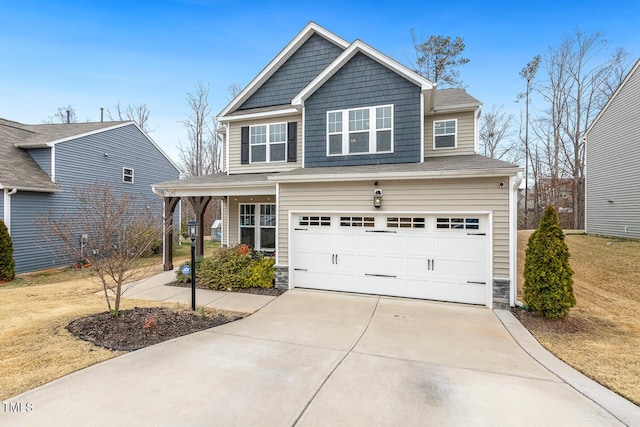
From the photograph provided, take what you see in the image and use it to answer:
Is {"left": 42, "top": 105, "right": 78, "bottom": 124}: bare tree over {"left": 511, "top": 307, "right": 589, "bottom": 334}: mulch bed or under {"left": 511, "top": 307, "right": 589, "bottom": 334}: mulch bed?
over

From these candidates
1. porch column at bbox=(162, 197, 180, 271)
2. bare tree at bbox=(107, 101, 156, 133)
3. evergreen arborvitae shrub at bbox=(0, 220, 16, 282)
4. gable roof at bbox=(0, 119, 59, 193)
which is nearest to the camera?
evergreen arborvitae shrub at bbox=(0, 220, 16, 282)

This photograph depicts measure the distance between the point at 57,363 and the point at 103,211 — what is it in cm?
261

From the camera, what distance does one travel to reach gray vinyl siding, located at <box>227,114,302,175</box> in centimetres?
1029

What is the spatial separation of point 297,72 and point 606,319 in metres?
11.2

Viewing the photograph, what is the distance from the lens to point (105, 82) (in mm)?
20078

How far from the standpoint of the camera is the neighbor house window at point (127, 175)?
50.7 ft

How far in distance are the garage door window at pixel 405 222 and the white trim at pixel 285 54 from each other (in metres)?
6.64

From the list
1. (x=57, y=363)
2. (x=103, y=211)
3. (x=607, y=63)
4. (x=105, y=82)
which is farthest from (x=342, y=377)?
(x=607, y=63)

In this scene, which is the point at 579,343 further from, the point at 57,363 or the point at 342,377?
the point at 57,363

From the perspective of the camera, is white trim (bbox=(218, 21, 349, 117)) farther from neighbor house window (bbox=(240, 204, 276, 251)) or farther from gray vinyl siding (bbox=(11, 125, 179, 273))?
gray vinyl siding (bbox=(11, 125, 179, 273))

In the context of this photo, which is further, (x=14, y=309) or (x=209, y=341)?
(x=14, y=309)

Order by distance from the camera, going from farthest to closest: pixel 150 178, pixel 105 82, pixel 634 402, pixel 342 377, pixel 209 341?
pixel 105 82
pixel 150 178
pixel 209 341
pixel 342 377
pixel 634 402

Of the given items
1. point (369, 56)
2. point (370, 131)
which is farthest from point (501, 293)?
point (369, 56)

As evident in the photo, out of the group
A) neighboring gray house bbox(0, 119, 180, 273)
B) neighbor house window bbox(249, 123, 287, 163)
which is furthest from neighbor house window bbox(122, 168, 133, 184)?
neighbor house window bbox(249, 123, 287, 163)
